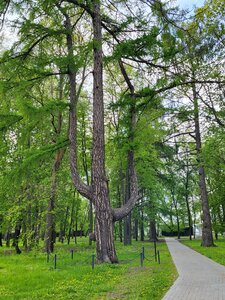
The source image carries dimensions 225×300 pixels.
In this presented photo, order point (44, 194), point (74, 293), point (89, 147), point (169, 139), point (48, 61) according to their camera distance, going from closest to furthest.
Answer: point (74, 293), point (48, 61), point (44, 194), point (169, 139), point (89, 147)

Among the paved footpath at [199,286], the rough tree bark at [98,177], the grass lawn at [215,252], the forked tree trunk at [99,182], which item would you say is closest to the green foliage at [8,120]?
the rough tree bark at [98,177]

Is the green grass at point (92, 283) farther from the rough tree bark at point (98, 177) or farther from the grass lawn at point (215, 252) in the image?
the grass lawn at point (215, 252)

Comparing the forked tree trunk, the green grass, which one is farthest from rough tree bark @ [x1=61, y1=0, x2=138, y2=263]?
the green grass

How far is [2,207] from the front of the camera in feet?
52.1

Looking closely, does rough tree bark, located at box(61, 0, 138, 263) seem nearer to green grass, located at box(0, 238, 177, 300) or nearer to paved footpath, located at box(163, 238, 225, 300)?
green grass, located at box(0, 238, 177, 300)

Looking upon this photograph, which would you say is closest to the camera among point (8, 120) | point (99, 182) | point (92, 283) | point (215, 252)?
point (92, 283)

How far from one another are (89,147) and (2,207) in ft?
38.1

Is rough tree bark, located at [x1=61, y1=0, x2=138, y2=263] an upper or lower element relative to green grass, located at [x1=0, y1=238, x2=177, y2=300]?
upper

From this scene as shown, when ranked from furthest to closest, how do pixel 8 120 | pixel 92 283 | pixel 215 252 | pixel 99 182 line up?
pixel 215 252
pixel 99 182
pixel 8 120
pixel 92 283

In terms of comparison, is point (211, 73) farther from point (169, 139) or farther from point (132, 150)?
point (169, 139)

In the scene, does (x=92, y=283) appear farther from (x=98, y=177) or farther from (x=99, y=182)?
(x=98, y=177)

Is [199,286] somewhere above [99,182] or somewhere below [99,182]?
below

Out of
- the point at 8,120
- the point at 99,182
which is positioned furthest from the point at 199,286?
the point at 8,120

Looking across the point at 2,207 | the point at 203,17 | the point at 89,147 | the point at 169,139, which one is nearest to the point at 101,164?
the point at 203,17
